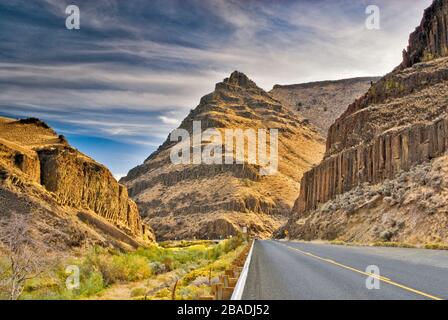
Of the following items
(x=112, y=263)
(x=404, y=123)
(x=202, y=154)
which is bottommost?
(x=112, y=263)

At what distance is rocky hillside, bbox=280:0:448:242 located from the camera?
3972 centimetres

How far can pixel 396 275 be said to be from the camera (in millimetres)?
13812

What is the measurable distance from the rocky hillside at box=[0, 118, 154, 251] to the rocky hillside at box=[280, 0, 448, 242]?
2710cm

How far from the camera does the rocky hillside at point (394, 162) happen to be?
Answer: 39.7 m

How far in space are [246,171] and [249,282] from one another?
13460cm

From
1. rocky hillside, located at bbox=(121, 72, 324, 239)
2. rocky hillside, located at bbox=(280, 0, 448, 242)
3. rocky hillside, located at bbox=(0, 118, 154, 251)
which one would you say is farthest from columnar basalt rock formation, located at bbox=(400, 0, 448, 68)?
rocky hillside, located at bbox=(121, 72, 324, 239)

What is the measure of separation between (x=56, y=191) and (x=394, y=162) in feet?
121

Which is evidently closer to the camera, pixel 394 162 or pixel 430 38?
pixel 394 162

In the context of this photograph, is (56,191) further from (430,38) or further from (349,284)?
(430,38)

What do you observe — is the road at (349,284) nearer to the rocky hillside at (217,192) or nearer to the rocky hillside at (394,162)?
the rocky hillside at (394,162)

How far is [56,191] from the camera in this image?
5166cm

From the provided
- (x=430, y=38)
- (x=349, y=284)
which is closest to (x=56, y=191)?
(x=349, y=284)
